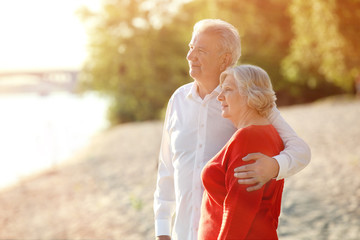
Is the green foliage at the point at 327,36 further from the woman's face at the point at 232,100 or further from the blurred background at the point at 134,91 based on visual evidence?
the woman's face at the point at 232,100

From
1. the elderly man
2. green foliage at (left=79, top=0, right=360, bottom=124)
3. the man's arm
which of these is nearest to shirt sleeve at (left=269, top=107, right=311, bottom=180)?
the man's arm

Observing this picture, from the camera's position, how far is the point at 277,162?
5.61 feet

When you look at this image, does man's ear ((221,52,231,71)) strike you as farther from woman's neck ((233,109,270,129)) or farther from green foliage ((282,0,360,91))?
green foliage ((282,0,360,91))

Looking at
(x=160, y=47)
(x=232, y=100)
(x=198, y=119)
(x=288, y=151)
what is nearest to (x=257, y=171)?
(x=288, y=151)

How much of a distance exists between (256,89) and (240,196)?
366mm

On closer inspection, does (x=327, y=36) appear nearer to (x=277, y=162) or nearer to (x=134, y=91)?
(x=277, y=162)

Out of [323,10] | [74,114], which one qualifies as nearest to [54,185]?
[323,10]

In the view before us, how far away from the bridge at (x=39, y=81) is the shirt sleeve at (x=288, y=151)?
1641 inches

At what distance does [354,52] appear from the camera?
8.32 m

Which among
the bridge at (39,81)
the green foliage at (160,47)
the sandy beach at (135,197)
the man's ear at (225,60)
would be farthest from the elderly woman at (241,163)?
the bridge at (39,81)

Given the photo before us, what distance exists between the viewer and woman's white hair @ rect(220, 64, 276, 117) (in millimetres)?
1705

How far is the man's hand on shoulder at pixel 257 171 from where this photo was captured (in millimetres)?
1653

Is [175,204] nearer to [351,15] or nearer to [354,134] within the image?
[351,15]

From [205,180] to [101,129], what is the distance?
93.5 feet
